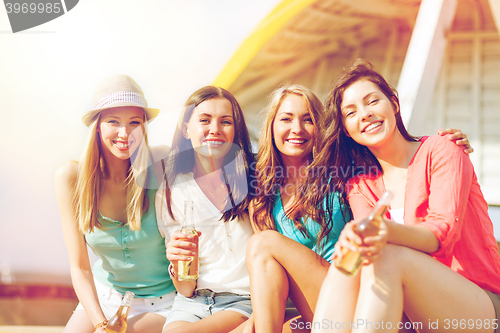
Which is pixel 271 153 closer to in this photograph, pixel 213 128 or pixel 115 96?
pixel 213 128

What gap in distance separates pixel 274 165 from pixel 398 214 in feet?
1.90

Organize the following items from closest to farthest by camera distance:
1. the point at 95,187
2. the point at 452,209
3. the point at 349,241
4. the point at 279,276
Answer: the point at 349,241, the point at 452,209, the point at 279,276, the point at 95,187

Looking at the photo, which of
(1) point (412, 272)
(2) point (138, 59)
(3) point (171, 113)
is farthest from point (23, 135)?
(1) point (412, 272)

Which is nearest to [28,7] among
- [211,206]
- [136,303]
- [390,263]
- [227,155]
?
[227,155]

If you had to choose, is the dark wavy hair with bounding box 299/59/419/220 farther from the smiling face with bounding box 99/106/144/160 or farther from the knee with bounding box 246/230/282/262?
the smiling face with bounding box 99/106/144/160

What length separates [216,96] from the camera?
166 centimetres

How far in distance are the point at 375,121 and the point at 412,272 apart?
579 mm

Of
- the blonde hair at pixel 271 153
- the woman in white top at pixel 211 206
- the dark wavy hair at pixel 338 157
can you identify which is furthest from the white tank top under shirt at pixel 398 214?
the woman in white top at pixel 211 206

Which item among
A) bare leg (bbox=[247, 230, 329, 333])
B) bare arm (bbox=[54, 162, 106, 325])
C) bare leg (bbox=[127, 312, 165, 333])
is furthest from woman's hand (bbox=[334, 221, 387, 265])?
bare arm (bbox=[54, 162, 106, 325])

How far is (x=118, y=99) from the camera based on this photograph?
61.6 inches

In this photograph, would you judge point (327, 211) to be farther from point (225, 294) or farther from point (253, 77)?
point (253, 77)

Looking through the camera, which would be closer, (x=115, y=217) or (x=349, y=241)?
(x=349, y=241)

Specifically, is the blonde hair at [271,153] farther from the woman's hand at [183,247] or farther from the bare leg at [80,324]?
the bare leg at [80,324]

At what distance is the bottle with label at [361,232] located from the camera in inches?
35.2
